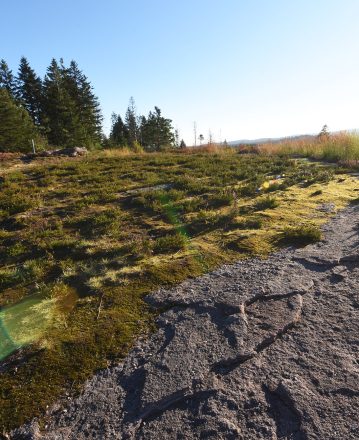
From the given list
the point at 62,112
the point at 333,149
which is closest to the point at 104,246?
the point at 333,149

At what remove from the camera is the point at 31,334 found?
11.7 ft

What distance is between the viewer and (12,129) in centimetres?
2845

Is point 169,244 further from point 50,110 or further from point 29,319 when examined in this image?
point 50,110

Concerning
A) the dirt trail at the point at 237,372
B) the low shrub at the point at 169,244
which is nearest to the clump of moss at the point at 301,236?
the dirt trail at the point at 237,372

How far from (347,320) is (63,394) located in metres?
3.20

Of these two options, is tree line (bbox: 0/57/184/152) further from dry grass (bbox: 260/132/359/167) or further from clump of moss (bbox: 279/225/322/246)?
clump of moss (bbox: 279/225/322/246)

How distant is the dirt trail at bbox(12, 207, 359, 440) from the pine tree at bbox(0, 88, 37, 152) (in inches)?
1177

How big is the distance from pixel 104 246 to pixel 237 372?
3710mm

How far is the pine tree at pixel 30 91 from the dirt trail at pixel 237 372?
40591 millimetres

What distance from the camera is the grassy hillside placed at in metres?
3.25

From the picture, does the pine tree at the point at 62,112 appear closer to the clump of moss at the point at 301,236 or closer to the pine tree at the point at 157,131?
the pine tree at the point at 157,131

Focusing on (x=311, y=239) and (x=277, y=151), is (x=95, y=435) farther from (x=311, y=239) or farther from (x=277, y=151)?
(x=277, y=151)

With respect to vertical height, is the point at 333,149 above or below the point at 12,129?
below

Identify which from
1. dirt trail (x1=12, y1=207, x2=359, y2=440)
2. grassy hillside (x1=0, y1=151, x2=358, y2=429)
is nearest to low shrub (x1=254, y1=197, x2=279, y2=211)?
grassy hillside (x1=0, y1=151, x2=358, y2=429)
